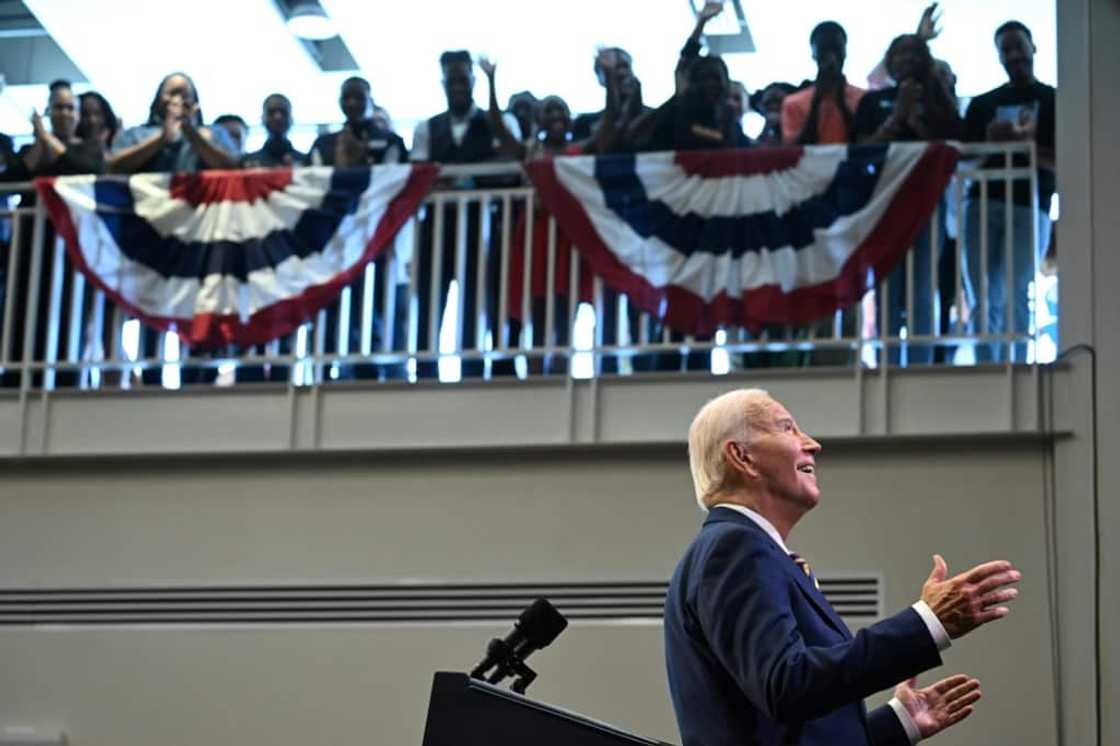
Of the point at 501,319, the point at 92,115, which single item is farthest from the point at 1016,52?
the point at 92,115

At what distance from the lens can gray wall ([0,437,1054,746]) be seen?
6551 millimetres

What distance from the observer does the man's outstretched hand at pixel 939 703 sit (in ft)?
10.7

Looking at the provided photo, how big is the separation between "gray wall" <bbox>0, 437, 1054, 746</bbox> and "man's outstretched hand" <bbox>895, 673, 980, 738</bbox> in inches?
125

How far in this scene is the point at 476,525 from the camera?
693 centimetres

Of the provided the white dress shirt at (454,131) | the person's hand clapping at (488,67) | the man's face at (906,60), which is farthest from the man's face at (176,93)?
the man's face at (906,60)

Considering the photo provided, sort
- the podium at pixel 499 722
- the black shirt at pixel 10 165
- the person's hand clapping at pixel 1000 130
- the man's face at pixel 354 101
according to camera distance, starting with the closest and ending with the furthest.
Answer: the podium at pixel 499 722
the person's hand clapping at pixel 1000 130
the man's face at pixel 354 101
the black shirt at pixel 10 165

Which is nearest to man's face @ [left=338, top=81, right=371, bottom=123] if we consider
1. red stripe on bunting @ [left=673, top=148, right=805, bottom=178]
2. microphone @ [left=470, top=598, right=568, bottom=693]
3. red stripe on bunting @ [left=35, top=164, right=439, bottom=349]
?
red stripe on bunting @ [left=35, top=164, right=439, bottom=349]

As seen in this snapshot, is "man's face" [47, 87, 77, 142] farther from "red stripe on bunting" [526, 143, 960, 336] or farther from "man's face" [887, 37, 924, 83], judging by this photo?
"man's face" [887, 37, 924, 83]

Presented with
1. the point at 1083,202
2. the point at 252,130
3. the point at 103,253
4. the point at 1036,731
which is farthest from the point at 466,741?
the point at 252,130

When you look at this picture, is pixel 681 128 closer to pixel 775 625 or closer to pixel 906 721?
pixel 906 721

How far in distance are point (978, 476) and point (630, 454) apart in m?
1.20

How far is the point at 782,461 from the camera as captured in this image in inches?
128

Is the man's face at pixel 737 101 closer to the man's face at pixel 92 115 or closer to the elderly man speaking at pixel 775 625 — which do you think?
the man's face at pixel 92 115

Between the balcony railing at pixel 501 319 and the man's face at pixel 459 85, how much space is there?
308 mm
